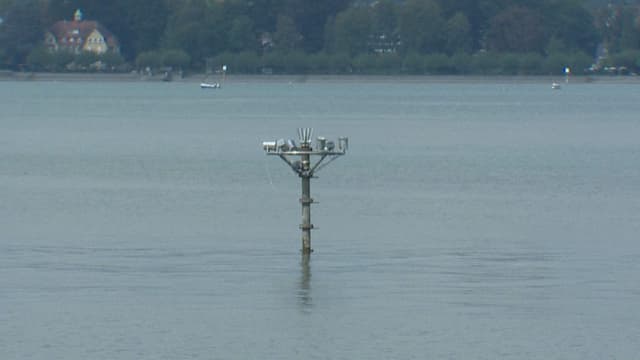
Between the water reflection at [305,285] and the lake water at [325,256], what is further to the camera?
the water reflection at [305,285]

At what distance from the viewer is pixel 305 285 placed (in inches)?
1649

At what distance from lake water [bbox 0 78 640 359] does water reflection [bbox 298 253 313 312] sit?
0.07 meters

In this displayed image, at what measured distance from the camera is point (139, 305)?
3909 centimetres

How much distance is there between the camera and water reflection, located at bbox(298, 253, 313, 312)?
3946 cm

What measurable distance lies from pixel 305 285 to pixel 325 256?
503 centimetres

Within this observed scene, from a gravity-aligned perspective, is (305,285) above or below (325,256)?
above

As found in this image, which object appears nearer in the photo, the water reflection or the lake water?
the lake water

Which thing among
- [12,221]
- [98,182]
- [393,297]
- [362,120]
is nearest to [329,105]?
[362,120]

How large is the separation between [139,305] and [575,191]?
104ft

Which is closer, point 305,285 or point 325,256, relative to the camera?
point 305,285

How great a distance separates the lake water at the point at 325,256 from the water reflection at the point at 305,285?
0.23 feet

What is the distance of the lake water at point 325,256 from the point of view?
35844mm

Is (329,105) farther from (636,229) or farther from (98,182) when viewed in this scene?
(636,229)

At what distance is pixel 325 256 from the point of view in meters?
46.9
